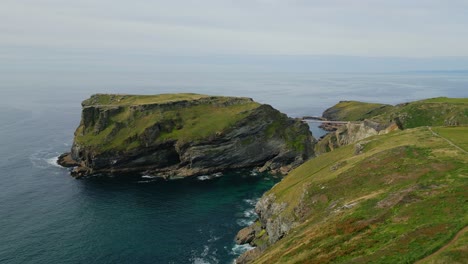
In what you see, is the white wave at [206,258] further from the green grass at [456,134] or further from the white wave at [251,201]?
the green grass at [456,134]

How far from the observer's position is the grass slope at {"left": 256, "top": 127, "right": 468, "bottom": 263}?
3816 cm

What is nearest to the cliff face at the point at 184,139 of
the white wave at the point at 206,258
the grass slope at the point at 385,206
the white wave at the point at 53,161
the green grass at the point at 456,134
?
the white wave at the point at 53,161

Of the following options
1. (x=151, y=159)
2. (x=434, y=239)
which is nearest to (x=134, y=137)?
(x=151, y=159)

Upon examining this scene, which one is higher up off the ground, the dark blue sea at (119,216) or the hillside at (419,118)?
the hillside at (419,118)

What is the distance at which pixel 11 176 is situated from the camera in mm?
127000

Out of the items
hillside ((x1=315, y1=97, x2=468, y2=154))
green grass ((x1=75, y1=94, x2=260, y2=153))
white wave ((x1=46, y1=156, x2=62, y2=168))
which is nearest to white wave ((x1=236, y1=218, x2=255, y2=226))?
hillside ((x1=315, y1=97, x2=468, y2=154))

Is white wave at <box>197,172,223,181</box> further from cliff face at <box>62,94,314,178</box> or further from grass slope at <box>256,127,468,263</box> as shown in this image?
grass slope at <box>256,127,468,263</box>

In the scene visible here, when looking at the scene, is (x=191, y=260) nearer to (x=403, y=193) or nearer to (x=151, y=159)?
(x=403, y=193)

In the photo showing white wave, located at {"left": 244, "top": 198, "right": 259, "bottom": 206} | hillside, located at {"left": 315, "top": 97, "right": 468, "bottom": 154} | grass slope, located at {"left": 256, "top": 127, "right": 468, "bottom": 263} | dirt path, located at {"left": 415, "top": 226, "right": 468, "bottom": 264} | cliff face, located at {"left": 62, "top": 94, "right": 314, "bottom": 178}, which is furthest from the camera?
cliff face, located at {"left": 62, "top": 94, "right": 314, "bottom": 178}

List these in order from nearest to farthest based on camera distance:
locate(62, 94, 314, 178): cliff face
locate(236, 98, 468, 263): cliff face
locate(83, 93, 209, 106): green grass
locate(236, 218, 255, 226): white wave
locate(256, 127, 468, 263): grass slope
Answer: locate(256, 127, 468, 263): grass slope → locate(236, 98, 468, 263): cliff face → locate(236, 218, 255, 226): white wave → locate(62, 94, 314, 178): cliff face → locate(83, 93, 209, 106): green grass

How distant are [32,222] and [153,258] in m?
37.0

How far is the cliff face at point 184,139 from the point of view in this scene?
455 ft

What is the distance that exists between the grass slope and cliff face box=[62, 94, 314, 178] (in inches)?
2455

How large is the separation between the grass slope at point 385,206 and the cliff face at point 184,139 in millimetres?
62345
